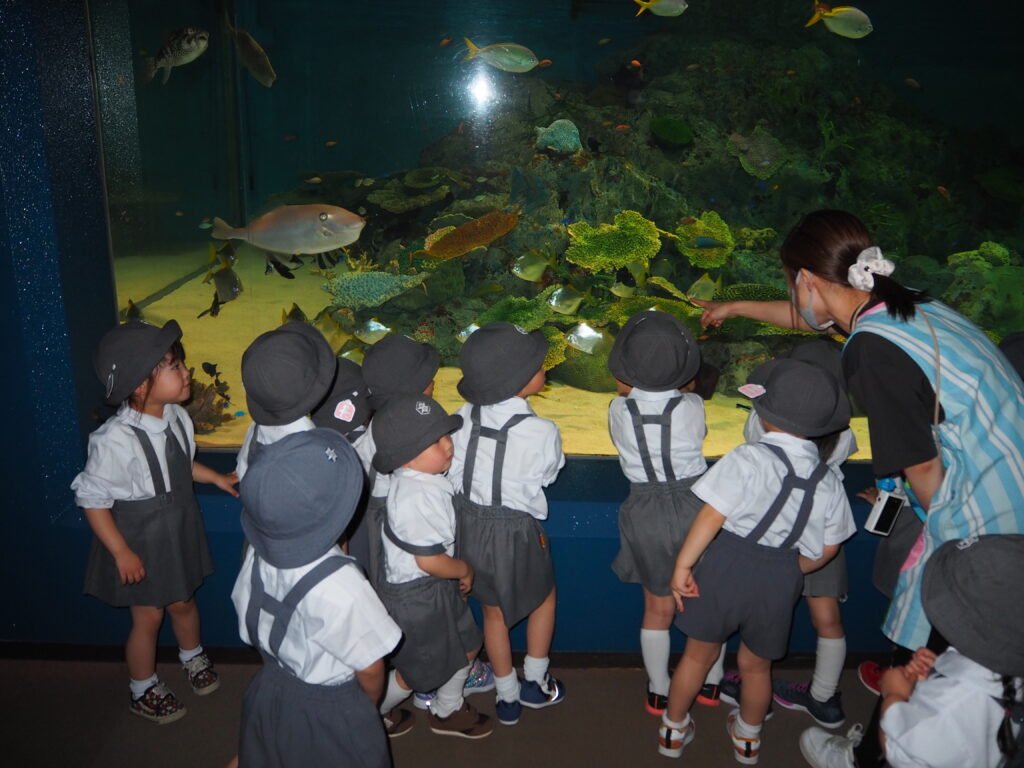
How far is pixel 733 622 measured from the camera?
2617 millimetres

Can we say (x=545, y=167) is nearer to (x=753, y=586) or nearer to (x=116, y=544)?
(x=753, y=586)

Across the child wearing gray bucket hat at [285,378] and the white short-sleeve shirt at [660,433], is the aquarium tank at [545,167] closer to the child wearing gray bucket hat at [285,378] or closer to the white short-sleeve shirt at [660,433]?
the white short-sleeve shirt at [660,433]

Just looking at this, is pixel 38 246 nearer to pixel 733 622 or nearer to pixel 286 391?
pixel 286 391

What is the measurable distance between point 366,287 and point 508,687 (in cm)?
302

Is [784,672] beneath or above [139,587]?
beneath

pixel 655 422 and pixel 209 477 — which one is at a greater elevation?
pixel 655 422

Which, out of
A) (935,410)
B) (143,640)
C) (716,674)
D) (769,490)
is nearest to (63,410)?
(143,640)

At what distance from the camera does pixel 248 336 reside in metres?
5.18

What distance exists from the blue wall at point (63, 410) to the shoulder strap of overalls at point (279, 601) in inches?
62.3

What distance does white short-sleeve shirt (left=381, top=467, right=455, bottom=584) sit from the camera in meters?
2.37

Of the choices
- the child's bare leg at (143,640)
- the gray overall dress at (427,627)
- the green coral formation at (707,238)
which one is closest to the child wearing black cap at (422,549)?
the gray overall dress at (427,627)

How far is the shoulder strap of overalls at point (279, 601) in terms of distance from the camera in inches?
72.7

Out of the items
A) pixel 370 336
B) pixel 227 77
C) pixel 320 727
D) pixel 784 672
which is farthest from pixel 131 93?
pixel 784 672

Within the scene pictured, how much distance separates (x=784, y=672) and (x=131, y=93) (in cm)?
464
